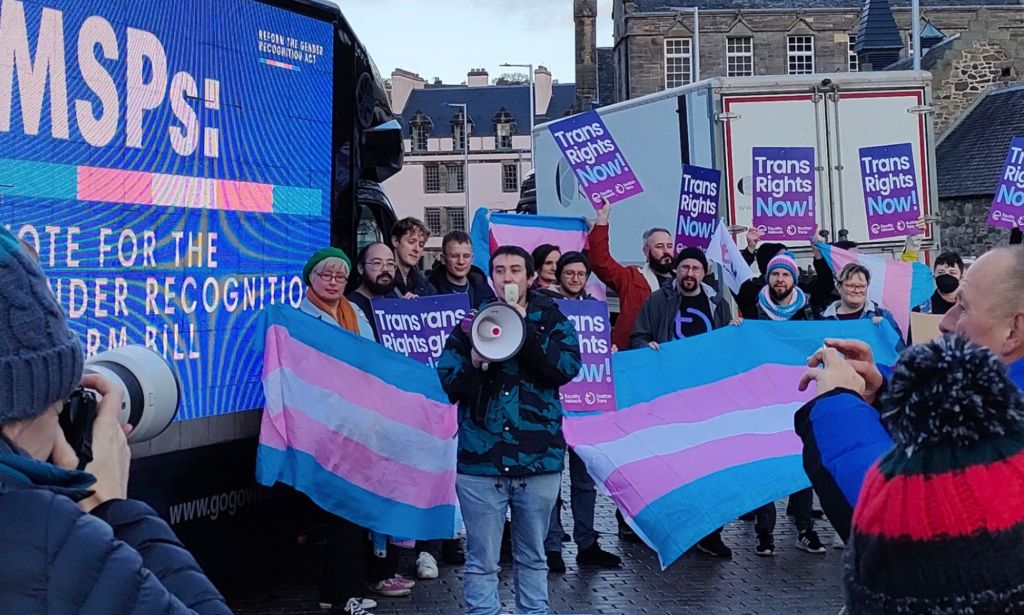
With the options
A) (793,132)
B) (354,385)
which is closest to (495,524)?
(354,385)

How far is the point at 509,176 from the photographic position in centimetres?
8406

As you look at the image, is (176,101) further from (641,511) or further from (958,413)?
(958,413)

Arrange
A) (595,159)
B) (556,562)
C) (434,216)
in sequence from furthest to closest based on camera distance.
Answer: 1. (434,216)
2. (595,159)
3. (556,562)

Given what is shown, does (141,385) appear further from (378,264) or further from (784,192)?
(784,192)

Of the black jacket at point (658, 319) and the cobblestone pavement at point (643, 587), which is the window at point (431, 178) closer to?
the black jacket at point (658, 319)

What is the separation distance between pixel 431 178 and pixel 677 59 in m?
31.1

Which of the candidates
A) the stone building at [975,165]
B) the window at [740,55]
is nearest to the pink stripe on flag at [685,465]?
the stone building at [975,165]

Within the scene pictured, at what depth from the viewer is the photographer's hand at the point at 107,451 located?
7.33 feet

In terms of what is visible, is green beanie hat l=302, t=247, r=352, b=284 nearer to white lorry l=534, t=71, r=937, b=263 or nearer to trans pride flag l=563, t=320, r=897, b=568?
trans pride flag l=563, t=320, r=897, b=568

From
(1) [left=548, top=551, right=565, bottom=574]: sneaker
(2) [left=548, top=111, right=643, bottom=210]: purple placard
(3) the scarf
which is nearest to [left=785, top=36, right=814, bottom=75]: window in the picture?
(2) [left=548, top=111, right=643, bottom=210]: purple placard

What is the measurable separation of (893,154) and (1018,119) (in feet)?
88.6

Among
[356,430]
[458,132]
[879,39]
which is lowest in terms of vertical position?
[356,430]

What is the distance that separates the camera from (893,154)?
14352 mm

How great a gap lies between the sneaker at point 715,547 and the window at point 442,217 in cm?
7318
